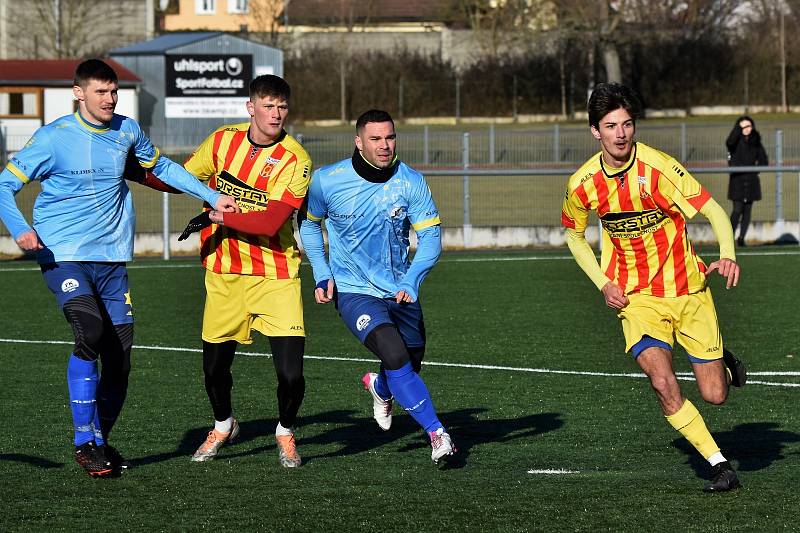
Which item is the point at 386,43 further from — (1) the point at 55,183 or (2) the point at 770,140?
(1) the point at 55,183

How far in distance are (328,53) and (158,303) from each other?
40675 millimetres

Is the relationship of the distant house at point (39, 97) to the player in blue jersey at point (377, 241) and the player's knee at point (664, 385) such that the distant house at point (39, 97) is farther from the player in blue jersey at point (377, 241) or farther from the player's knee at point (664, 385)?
the player's knee at point (664, 385)

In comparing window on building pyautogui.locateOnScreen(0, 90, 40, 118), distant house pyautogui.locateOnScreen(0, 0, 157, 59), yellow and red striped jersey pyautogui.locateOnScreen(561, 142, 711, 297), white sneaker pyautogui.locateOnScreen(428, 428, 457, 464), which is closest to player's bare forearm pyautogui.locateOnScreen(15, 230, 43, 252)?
white sneaker pyautogui.locateOnScreen(428, 428, 457, 464)

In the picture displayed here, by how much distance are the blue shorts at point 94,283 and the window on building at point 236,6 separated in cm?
7399

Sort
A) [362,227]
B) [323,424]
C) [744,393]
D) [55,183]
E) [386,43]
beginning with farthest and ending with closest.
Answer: [386,43] → [744,393] → [323,424] → [362,227] → [55,183]

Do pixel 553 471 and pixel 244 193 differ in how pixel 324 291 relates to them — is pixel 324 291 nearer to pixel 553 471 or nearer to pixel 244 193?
pixel 244 193

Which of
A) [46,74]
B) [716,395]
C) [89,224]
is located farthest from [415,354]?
[46,74]

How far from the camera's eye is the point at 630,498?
6.13 metres

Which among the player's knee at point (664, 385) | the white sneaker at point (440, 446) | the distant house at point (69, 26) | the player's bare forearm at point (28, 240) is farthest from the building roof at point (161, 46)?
the player's knee at point (664, 385)

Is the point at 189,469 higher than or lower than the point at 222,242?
lower

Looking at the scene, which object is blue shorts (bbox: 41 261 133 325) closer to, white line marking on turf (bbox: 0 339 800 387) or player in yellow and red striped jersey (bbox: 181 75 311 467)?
player in yellow and red striped jersey (bbox: 181 75 311 467)

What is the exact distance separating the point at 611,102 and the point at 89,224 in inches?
102

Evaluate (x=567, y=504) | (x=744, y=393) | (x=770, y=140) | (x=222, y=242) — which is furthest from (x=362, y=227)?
(x=770, y=140)

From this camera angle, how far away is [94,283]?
690cm
